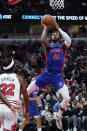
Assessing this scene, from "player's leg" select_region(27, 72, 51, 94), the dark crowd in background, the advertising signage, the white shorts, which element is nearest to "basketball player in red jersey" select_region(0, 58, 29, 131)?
the white shorts

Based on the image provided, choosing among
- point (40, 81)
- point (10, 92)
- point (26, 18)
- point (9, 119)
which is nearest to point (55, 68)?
point (40, 81)

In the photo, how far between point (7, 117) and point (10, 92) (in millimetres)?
534

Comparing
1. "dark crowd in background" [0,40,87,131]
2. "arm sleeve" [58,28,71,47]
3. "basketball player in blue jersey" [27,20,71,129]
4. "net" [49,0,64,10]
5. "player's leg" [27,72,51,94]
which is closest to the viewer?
"arm sleeve" [58,28,71,47]

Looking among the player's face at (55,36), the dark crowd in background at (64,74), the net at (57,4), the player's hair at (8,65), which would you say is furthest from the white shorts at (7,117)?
the net at (57,4)

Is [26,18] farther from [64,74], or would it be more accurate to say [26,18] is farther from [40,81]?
[40,81]

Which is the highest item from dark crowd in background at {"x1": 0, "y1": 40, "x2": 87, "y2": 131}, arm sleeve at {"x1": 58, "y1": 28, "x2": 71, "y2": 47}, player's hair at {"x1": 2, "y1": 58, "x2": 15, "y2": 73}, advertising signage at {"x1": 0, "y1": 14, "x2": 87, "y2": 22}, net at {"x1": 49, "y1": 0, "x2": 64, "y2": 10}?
net at {"x1": 49, "y1": 0, "x2": 64, "y2": 10}

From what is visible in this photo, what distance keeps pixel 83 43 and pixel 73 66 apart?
3207 mm

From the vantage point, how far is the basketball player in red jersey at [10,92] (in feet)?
25.4

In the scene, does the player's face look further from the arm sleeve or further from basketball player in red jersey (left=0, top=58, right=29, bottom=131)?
basketball player in red jersey (left=0, top=58, right=29, bottom=131)

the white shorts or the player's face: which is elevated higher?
the player's face

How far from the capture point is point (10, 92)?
26.0ft

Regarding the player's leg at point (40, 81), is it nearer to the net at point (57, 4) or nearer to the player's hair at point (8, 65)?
the player's hair at point (8, 65)

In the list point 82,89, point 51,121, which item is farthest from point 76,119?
point 82,89

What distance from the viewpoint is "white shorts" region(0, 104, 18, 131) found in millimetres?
7699
